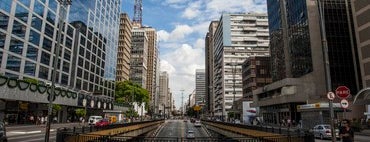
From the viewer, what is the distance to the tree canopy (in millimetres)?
117188

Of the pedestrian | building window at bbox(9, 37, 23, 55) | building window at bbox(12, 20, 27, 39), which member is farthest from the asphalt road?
building window at bbox(12, 20, 27, 39)

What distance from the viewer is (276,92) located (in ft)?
267

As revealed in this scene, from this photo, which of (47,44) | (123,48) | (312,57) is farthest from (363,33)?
(123,48)

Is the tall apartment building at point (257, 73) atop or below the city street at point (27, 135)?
atop

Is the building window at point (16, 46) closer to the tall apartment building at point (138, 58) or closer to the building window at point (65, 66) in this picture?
the building window at point (65, 66)

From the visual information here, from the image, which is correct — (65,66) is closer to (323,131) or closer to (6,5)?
(6,5)

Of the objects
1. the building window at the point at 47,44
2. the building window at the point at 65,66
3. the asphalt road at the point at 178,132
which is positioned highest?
the building window at the point at 47,44

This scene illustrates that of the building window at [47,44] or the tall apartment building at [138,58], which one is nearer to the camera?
the building window at [47,44]

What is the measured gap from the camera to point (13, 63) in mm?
59500

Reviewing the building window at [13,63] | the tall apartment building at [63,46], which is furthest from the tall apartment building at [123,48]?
the building window at [13,63]

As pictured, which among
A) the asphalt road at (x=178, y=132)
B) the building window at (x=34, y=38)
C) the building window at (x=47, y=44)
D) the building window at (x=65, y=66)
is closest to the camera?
the asphalt road at (x=178, y=132)

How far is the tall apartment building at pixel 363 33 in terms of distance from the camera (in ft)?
205

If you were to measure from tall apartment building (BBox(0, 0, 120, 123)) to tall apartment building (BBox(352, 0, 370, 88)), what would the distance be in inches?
2388

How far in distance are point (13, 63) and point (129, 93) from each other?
204ft
